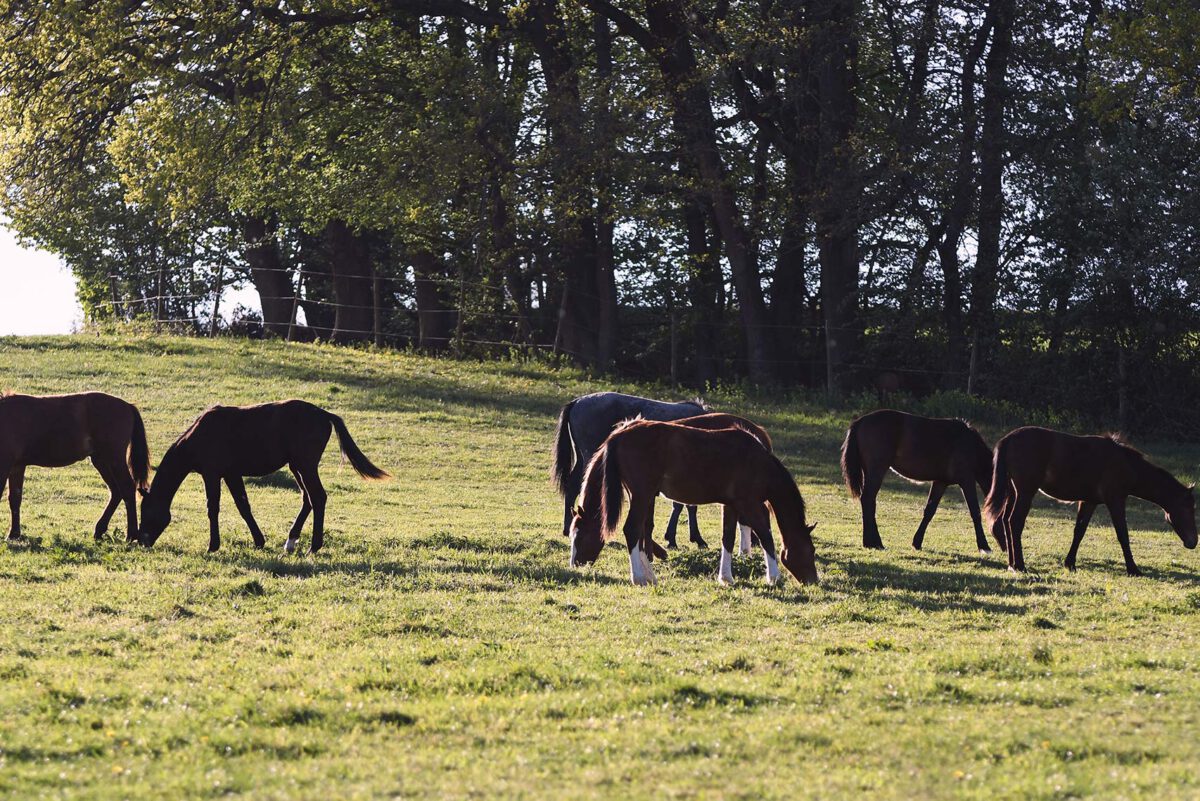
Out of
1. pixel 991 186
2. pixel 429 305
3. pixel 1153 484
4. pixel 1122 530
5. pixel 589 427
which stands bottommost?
pixel 1122 530

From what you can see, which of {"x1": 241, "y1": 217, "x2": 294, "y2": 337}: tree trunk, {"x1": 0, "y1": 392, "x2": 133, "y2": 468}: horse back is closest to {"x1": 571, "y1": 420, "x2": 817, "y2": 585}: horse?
{"x1": 0, "y1": 392, "x2": 133, "y2": 468}: horse back

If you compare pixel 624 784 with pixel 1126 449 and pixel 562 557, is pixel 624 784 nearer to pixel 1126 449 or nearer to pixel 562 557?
pixel 562 557

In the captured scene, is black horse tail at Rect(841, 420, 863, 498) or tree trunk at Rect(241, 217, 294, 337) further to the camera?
tree trunk at Rect(241, 217, 294, 337)

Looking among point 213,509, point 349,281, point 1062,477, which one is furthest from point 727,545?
point 349,281

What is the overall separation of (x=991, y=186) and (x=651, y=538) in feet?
63.6

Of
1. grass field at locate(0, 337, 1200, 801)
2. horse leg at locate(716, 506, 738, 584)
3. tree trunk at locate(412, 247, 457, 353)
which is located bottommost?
grass field at locate(0, 337, 1200, 801)

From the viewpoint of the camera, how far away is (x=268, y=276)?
42250 millimetres

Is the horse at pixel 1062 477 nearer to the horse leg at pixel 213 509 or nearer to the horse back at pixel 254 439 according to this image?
the horse back at pixel 254 439

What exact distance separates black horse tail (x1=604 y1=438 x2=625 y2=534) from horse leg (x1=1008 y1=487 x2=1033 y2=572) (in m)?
4.66

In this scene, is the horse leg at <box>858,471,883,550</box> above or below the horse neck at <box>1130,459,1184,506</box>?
below

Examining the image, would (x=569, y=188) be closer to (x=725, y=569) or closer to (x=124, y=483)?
(x=124, y=483)

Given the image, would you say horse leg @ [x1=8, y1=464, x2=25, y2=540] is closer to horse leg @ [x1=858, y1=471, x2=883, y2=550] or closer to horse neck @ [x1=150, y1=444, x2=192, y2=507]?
horse neck @ [x1=150, y1=444, x2=192, y2=507]

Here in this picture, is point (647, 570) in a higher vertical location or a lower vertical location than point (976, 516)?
lower

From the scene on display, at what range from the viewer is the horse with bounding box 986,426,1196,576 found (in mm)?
14598
